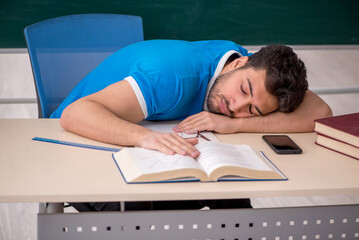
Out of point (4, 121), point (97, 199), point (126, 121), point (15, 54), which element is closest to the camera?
point (97, 199)

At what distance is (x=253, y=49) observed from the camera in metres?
2.74

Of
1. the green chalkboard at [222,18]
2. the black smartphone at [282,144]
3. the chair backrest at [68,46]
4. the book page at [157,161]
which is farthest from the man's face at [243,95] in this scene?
the green chalkboard at [222,18]

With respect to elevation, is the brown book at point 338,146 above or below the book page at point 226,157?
below

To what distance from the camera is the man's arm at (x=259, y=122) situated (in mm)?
1486

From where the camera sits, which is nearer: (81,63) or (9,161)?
(9,161)

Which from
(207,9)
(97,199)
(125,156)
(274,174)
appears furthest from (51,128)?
(207,9)

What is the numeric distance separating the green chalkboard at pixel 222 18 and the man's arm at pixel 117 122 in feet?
4.03

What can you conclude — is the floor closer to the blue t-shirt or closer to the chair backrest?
the chair backrest

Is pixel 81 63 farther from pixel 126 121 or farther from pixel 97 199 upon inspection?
pixel 97 199

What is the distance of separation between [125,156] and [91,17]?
3.61 ft

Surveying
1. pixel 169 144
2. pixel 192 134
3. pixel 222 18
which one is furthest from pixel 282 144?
pixel 222 18

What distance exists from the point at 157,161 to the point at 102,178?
14cm

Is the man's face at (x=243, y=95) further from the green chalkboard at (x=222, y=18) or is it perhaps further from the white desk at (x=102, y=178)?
the green chalkboard at (x=222, y=18)

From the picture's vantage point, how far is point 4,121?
1459 millimetres
